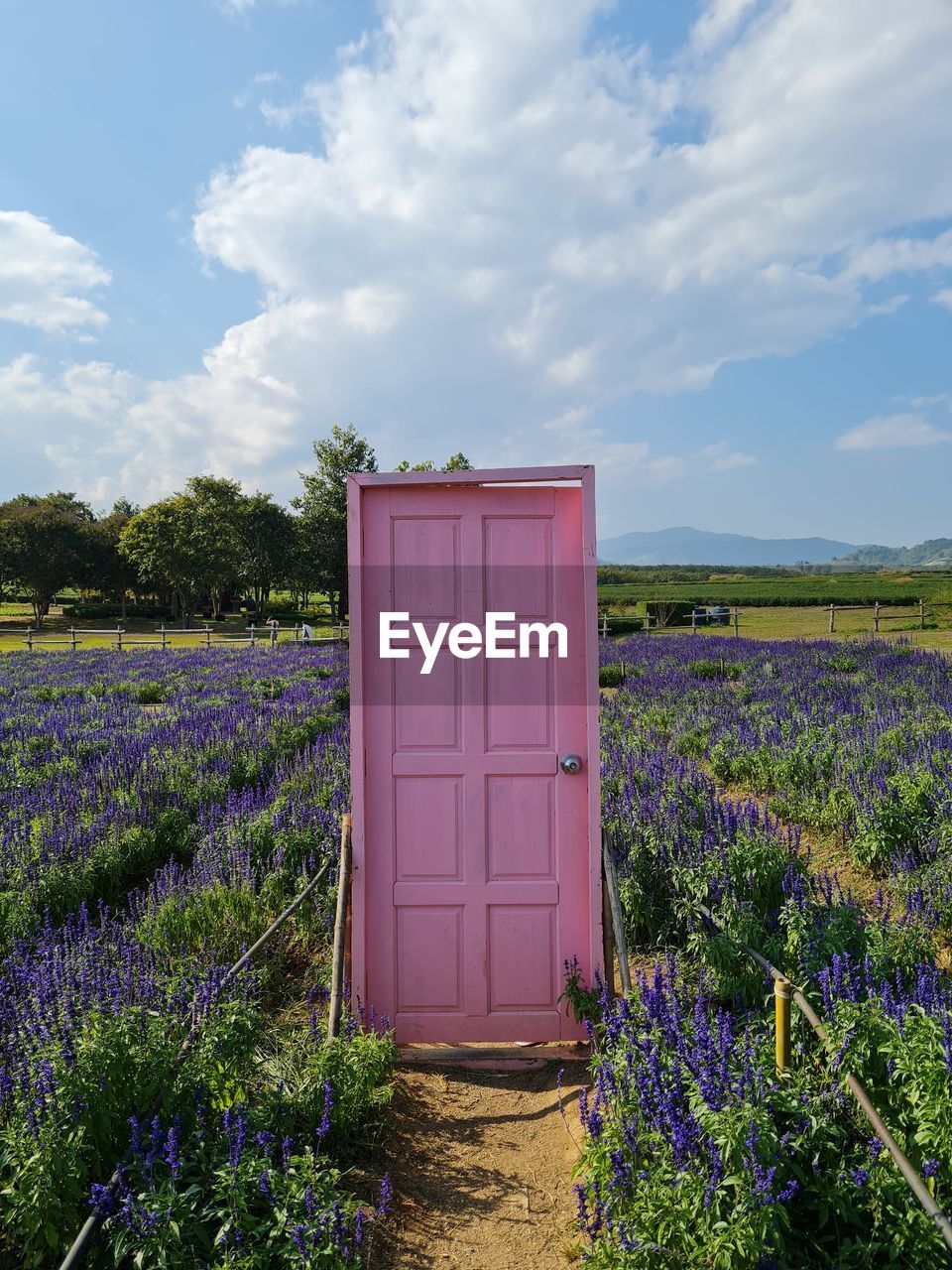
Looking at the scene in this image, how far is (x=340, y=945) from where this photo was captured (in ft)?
13.3

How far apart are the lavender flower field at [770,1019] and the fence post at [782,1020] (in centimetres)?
7

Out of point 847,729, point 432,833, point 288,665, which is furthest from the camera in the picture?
point 288,665

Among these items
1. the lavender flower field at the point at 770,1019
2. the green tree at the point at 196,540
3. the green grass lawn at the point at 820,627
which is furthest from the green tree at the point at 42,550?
the lavender flower field at the point at 770,1019

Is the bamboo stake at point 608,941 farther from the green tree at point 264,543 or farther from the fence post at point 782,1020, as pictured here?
the green tree at point 264,543

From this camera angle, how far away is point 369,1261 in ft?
9.46

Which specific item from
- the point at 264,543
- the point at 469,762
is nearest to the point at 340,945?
the point at 469,762

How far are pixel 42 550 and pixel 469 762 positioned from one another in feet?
186

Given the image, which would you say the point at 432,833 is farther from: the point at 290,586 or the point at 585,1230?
the point at 290,586

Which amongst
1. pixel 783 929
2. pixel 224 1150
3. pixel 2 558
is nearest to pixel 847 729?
pixel 783 929

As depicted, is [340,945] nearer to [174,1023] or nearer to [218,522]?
[174,1023]

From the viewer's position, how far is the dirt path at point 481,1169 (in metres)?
2.97

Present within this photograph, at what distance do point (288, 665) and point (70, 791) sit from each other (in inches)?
468

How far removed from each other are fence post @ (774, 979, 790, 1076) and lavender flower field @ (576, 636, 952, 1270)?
0.24ft

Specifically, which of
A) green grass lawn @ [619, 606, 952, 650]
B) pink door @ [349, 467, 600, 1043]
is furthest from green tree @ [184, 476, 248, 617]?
pink door @ [349, 467, 600, 1043]
